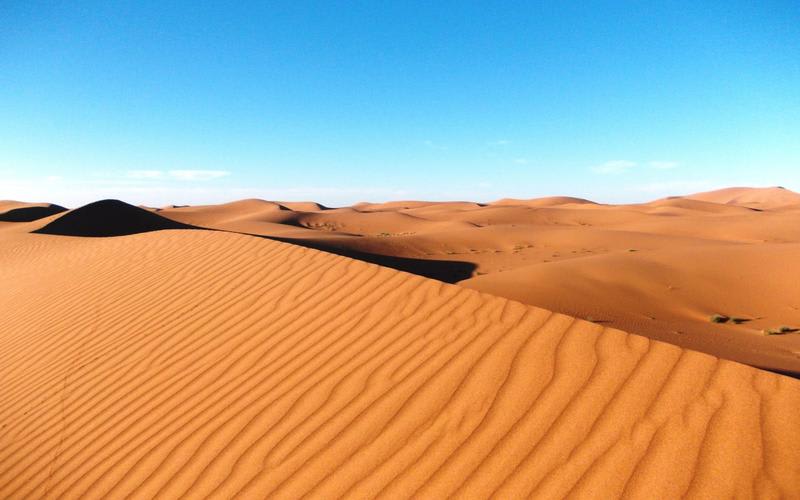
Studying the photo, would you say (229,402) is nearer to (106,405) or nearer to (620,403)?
(106,405)

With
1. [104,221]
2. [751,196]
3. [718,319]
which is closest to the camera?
[718,319]

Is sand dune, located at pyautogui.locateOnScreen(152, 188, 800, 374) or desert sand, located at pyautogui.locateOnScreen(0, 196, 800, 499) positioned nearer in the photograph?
desert sand, located at pyautogui.locateOnScreen(0, 196, 800, 499)

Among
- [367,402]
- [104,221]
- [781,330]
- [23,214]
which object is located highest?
[23,214]

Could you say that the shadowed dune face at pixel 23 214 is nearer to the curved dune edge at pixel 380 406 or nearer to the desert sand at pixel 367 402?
the desert sand at pixel 367 402

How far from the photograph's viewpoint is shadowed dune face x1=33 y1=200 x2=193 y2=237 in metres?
Result: 17.2

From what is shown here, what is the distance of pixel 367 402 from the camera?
261 cm

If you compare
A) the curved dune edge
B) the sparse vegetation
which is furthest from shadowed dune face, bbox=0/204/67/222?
the sparse vegetation

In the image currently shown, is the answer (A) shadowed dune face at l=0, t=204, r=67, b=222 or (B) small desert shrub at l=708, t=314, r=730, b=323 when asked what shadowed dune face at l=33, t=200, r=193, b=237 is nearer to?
(A) shadowed dune face at l=0, t=204, r=67, b=222

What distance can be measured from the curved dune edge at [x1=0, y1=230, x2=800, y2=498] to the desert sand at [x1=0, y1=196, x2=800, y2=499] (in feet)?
0.04

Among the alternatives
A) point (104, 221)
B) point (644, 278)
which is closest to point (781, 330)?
point (644, 278)

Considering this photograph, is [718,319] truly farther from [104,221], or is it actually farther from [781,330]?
[104,221]

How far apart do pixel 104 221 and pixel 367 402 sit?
2107 cm

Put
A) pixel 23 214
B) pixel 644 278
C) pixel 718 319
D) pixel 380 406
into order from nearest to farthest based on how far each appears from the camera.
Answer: pixel 380 406 < pixel 718 319 < pixel 644 278 < pixel 23 214

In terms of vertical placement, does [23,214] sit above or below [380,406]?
above
